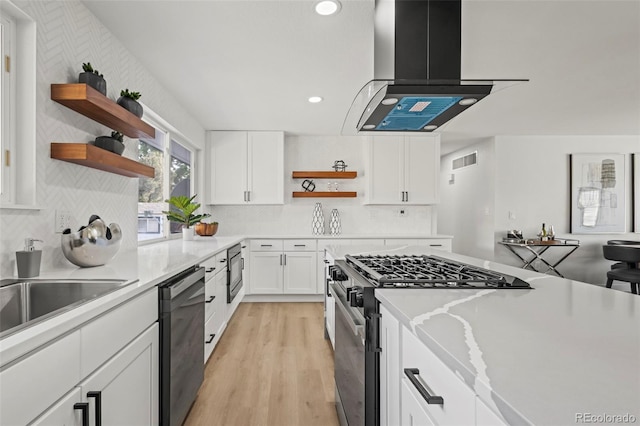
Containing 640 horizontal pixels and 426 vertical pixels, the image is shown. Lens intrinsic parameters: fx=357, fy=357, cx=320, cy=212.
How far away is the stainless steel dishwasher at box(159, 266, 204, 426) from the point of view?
1635 millimetres

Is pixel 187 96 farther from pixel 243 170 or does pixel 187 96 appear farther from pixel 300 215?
pixel 300 215

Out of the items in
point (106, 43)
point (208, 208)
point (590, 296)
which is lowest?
point (590, 296)

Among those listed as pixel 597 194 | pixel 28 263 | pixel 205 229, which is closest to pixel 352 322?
pixel 28 263

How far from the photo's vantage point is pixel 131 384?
4.38 feet

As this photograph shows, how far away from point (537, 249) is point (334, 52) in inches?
189

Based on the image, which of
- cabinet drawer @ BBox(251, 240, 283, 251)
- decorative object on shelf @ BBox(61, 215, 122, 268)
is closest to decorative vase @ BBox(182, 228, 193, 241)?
cabinet drawer @ BBox(251, 240, 283, 251)

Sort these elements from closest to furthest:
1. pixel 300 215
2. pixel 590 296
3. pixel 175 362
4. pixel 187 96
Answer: pixel 590 296
pixel 175 362
pixel 187 96
pixel 300 215

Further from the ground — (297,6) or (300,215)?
(297,6)

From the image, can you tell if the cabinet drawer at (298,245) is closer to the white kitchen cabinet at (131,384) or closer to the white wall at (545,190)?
the white wall at (545,190)

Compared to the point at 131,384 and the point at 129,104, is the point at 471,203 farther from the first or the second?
the point at 131,384

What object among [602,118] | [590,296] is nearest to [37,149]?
[590,296]

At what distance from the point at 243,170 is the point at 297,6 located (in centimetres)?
327

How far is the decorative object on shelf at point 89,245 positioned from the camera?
5.74 feet

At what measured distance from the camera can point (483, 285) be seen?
131 cm
